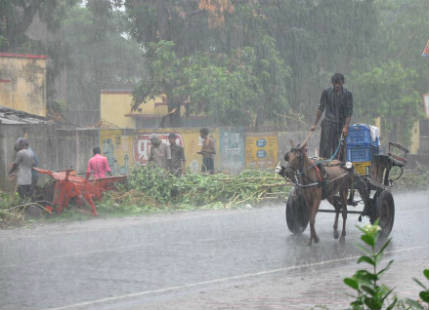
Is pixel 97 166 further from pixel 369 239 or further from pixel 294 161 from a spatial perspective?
pixel 369 239

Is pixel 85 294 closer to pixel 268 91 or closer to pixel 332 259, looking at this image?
pixel 332 259

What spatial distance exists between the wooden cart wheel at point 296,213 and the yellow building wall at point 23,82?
48.9 ft

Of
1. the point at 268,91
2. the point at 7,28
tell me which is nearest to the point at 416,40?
the point at 268,91

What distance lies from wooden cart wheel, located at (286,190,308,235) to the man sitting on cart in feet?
3.02

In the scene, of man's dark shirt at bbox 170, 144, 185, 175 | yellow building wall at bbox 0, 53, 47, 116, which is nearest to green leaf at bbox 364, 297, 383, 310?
Result: man's dark shirt at bbox 170, 144, 185, 175

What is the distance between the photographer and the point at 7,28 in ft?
98.3

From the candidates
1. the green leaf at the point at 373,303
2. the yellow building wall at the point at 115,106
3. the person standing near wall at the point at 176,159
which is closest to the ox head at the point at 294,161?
the green leaf at the point at 373,303

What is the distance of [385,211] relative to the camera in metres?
12.3

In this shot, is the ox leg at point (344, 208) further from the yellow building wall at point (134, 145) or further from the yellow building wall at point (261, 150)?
the yellow building wall at point (261, 150)

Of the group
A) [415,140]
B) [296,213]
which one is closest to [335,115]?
[296,213]

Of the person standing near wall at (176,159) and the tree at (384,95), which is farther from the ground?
the tree at (384,95)

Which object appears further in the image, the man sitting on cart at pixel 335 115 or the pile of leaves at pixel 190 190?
the pile of leaves at pixel 190 190

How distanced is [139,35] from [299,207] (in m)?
21.8

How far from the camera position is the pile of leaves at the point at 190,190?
17.3 meters
